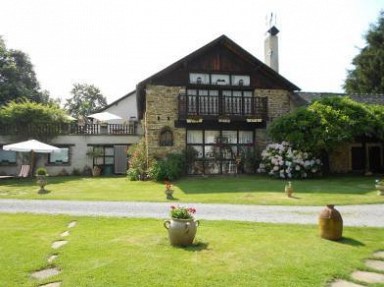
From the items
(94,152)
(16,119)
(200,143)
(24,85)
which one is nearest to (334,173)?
(200,143)

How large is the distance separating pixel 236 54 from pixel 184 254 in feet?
61.1

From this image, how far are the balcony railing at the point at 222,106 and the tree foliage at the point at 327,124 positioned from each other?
7.08 ft

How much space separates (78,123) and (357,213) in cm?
2164

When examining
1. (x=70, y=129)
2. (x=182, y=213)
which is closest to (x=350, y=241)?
(x=182, y=213)

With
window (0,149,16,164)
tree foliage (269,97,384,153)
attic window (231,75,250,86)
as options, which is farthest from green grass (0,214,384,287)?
window (0,149,16,164)

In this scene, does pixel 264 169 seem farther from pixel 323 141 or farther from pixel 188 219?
pixel 188 219

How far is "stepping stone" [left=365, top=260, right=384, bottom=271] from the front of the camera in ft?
23.4

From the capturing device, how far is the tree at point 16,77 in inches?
1534

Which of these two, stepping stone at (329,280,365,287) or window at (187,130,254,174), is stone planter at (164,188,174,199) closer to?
window at (187,130,254,174)

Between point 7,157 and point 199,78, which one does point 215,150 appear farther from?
point 7,157

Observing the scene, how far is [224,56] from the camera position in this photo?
2439cm

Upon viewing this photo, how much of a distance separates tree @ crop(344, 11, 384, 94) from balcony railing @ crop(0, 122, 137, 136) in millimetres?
24916

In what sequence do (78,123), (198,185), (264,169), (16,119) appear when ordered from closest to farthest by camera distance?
(198,185) → (264,169) → (16,119) → (78,123)

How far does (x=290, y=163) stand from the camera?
21.5 metres
